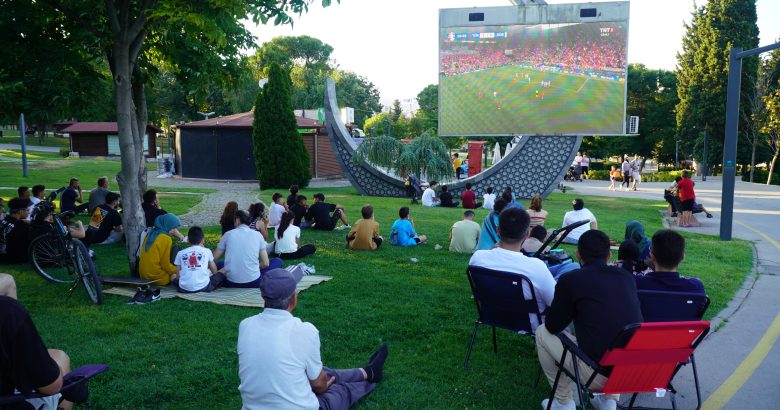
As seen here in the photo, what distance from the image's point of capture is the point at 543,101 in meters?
21.1

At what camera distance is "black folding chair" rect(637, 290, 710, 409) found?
14.8ft

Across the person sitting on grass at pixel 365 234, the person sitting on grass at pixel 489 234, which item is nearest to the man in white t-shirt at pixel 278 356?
the person sitting on grass at pixel 489 234

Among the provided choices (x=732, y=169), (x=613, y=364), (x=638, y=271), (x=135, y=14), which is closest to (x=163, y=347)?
(x=613, y=364)

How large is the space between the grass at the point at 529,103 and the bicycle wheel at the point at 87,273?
15.5 meters

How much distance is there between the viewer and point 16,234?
9.79 m

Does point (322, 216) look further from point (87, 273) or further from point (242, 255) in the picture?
point (87, 273)

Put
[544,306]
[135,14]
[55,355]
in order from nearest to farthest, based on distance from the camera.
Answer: [55,355] < [544,306] < [135,14]

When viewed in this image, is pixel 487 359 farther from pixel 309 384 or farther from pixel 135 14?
pixel 135 14

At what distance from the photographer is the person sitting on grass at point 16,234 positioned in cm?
983

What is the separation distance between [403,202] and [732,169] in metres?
10.9

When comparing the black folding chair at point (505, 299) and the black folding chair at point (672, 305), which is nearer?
the black folding chair at point (672, 305)

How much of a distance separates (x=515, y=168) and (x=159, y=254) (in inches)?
677

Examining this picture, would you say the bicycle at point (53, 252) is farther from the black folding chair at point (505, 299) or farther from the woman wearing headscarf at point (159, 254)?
the black folding chair at point (505, 299)

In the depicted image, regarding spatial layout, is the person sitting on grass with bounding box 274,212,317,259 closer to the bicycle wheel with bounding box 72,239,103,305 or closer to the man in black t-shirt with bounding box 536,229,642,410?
the bicycle wheel with bounding box 72,239,103,305
